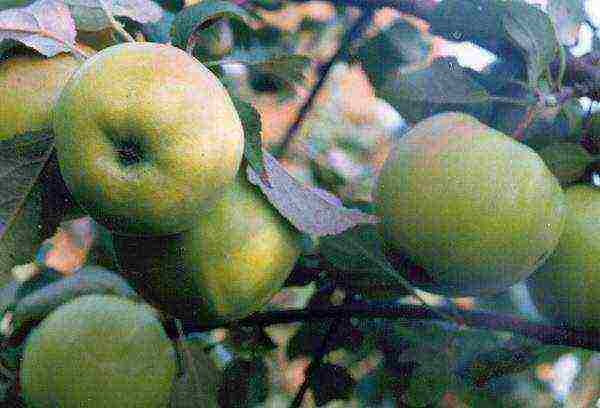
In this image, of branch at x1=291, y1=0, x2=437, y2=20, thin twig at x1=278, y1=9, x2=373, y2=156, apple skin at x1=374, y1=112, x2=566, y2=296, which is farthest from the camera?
thin twig at x1=278, y1=9, x2=373, y2=156

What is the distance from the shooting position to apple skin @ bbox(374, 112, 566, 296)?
1.12m

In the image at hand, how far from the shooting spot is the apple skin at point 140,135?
829mm

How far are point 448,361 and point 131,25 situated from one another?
2.39 ft

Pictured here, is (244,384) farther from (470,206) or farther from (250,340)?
(470,206)

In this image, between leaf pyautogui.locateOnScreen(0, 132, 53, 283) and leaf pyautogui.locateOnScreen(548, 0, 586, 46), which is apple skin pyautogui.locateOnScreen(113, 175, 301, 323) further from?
leaf pyautogui.locateOnScreen(548, 0, 586, 46)

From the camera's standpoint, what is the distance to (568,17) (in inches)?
53.9

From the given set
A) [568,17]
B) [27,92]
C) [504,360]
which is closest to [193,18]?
[27,92]

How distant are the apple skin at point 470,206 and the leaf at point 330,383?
1.18ft

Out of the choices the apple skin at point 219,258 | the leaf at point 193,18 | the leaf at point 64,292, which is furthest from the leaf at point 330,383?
the leaf at point 193,18

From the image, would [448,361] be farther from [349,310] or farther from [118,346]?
[118,346]

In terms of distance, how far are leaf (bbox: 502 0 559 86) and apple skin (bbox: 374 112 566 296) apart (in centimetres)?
13

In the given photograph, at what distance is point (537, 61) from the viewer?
4.08ft

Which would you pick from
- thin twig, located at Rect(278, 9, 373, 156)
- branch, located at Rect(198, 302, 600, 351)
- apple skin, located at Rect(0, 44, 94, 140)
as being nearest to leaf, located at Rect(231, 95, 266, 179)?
apple skin, located at Rect(0, 44, 94, 140)

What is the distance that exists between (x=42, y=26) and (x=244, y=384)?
76cm
